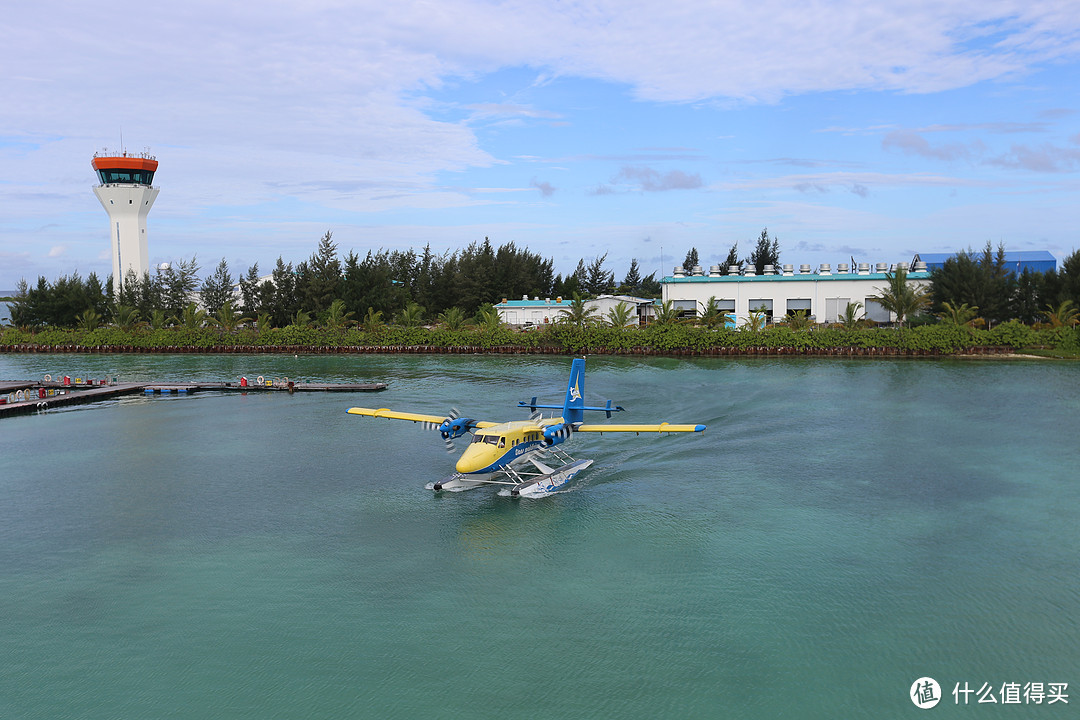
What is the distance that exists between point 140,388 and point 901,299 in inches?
3025

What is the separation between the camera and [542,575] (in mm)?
22953

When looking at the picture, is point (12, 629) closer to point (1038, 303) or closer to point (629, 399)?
point (629, 399)

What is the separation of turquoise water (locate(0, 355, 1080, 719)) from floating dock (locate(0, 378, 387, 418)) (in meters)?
13.8

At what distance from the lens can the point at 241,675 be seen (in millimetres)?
17609

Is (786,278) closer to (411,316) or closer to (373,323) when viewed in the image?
(411,316)

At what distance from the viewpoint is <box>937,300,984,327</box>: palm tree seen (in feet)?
266

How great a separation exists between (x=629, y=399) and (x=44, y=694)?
40392 millimetres

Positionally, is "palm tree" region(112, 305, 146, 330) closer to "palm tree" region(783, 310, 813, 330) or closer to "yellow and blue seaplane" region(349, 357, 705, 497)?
"yellow and blue seaplane" region(349, 357, 705, 497)

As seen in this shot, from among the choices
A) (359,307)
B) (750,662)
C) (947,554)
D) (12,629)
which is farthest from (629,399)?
(359,307)

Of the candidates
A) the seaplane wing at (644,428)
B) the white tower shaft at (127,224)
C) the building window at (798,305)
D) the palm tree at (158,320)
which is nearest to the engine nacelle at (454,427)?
the seaplane wing at (644,428)

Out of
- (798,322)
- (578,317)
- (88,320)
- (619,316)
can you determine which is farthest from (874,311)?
(88,320)

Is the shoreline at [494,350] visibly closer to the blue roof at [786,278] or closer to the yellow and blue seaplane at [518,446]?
the blue roof at [786,278]

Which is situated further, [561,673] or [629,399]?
[629,399]

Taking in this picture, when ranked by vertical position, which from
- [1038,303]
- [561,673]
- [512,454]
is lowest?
[561,673]
